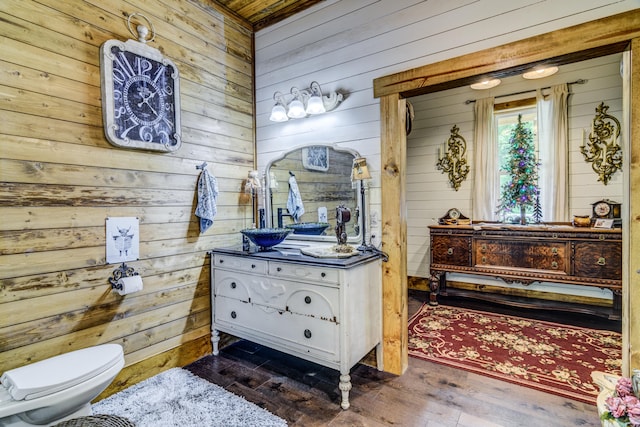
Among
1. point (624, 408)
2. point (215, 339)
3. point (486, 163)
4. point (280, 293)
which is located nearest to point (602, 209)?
point (486, 163)

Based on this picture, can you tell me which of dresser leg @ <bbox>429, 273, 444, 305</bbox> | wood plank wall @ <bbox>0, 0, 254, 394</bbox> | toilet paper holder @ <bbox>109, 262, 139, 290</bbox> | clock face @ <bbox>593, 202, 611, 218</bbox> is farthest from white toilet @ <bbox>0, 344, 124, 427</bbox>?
clock face @ <bbox>593, 202, 611, 218</bbox>

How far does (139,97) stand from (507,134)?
12.9 feet

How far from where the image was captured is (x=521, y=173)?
3.60 m

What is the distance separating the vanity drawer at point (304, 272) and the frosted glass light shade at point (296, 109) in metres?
1.29

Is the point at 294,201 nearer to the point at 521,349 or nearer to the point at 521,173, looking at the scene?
the point at 521,349

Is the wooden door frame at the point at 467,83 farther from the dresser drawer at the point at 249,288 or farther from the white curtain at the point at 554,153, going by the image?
the white curtain at the point at 554,153

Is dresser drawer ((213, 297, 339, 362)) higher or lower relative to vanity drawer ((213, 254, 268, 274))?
lower

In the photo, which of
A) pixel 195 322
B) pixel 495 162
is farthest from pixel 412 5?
pixel 195 322

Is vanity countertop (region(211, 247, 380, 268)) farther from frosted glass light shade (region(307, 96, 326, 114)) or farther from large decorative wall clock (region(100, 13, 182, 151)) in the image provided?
frosted glass light shade (region(307, 96, 326, 114))

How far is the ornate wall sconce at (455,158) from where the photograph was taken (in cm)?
403

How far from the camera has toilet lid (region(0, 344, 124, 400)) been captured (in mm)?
1388

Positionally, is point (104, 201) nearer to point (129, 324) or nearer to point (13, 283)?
point (13, 283)

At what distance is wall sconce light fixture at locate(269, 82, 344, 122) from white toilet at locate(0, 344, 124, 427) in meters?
2.10

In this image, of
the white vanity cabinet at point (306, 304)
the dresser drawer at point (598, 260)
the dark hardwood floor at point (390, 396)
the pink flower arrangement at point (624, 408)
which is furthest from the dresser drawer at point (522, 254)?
the pink flower arrangement at point (624, 408)
